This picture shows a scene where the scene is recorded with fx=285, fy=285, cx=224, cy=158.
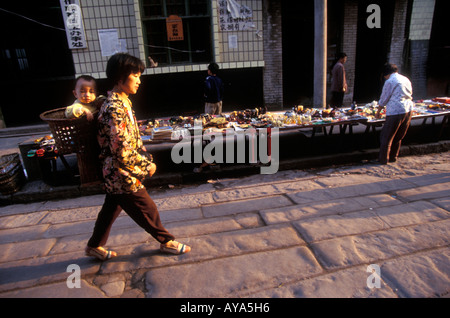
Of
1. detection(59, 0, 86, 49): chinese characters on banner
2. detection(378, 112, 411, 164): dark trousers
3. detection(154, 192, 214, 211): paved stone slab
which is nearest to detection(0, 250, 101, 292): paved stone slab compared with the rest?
detection(154, 192, 214, 211): paved stone slab

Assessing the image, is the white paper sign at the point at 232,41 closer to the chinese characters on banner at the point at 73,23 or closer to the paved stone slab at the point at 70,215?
the chinese characters on banner at the point at 73,23

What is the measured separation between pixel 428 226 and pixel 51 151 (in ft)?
18.0

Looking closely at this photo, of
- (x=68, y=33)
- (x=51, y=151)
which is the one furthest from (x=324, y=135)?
(x=68, y=33)

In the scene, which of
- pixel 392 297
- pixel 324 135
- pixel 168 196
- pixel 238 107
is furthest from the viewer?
pixel 238 107

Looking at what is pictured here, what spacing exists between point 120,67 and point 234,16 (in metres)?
7.16

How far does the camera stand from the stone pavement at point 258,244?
2.56m

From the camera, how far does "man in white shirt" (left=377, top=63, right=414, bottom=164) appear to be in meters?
5.12

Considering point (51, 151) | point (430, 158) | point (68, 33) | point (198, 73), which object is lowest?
point (430, 158)

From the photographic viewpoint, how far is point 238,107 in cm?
974

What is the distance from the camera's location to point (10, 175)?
14.9ft

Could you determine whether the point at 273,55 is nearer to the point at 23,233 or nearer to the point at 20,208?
the point at 20,208

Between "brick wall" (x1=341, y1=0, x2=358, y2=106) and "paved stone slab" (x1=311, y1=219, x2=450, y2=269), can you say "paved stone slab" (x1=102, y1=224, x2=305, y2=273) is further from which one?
"brick wall" (x1=341, y1=0, x2=358, y2=106)
